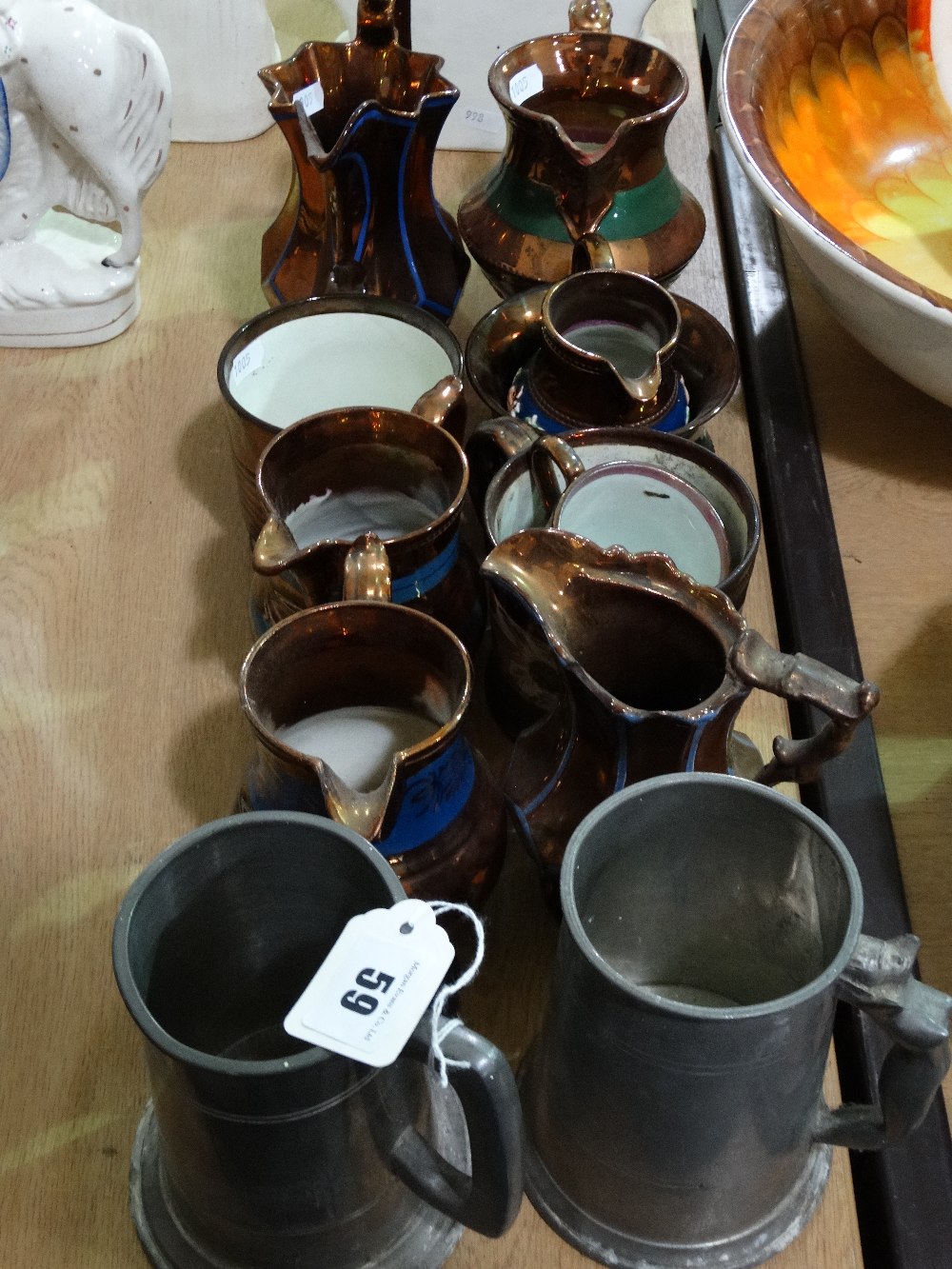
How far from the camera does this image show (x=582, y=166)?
0.71m

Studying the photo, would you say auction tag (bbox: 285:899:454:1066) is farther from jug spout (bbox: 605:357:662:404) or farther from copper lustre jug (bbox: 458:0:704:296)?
copper lustre jug (bbox: 458:0:704:296)

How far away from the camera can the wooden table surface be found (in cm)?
51

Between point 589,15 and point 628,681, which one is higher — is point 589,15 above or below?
above

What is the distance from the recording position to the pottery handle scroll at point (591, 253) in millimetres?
709

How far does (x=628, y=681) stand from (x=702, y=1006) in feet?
0.52

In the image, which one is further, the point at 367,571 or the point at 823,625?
the point at 823,625

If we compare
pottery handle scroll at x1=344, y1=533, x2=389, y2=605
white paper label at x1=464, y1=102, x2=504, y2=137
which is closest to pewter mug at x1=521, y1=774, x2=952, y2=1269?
pottery handle scroll at x1=344, y1=533, x2=389, y2=605

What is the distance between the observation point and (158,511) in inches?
30.4

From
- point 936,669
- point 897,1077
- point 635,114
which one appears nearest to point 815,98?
point 635,114

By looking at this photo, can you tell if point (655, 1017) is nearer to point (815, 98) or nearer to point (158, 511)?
point (158, 511)

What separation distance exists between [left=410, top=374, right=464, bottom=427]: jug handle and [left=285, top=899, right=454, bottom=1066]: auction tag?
30 cm

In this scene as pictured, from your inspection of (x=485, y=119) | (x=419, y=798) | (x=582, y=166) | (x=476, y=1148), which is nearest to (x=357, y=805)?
(x=419, y=798)

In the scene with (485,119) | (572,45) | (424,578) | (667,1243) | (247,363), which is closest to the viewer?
(667,1243)

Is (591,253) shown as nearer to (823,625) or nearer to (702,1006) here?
(823,625)
